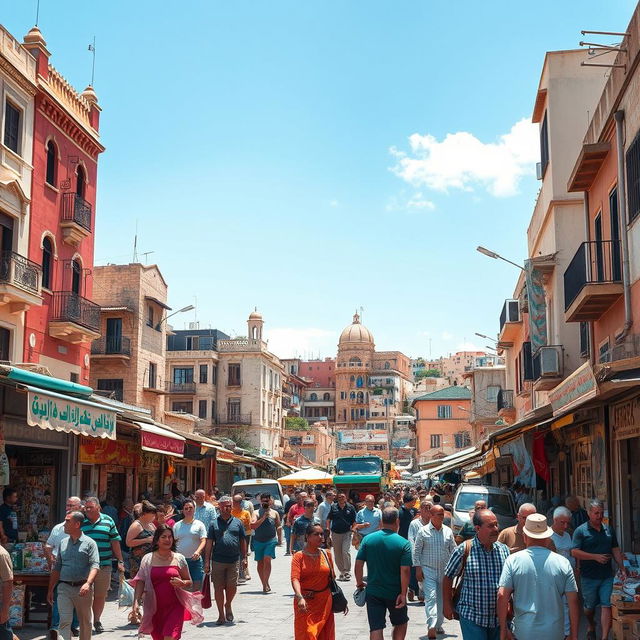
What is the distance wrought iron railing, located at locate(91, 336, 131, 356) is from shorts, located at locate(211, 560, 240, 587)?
3106 cm

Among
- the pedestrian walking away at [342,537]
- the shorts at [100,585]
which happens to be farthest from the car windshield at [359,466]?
the shorts at [100,585]

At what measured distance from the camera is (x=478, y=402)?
200 ft

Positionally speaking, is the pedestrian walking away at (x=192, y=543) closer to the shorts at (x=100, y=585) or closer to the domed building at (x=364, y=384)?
the shorts at (x=100, y=585)

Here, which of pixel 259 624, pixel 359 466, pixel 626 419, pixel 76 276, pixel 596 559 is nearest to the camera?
pixel 596 559

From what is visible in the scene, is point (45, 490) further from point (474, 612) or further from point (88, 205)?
point (474, 612)

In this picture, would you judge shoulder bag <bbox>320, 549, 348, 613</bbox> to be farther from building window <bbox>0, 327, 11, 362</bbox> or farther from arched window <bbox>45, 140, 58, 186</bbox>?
arched window <bbox>45, 140, 58, 186</bbox>

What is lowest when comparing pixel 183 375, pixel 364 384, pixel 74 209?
pixel 183 375

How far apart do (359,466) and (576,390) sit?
26468mm

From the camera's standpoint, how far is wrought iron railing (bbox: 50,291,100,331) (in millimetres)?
26297

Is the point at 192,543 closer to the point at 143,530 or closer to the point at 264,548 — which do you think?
the point at 143,530

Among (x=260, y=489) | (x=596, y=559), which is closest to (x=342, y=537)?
(x=596, y=559)

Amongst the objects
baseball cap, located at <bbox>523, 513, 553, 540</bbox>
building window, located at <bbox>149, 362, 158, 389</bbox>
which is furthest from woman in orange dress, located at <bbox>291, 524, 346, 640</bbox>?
building window, located at <bbox>149, 362, 158, 389</bbox>

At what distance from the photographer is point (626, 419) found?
14992 millimetres

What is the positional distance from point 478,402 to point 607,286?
46025 mm
